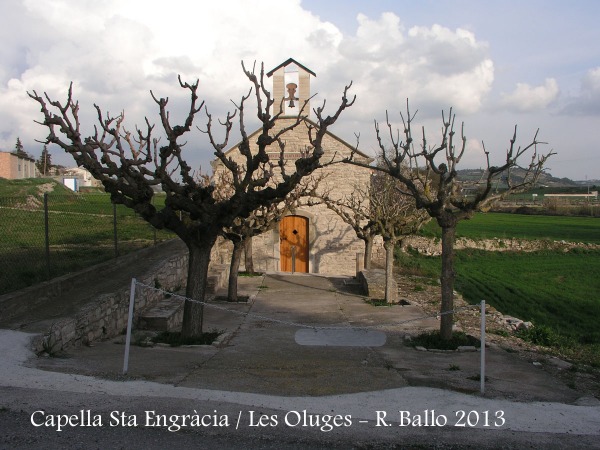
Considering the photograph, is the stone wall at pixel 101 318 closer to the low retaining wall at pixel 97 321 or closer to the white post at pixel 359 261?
the low retaining wall at pixel 97 321

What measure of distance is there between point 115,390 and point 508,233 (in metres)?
38.3

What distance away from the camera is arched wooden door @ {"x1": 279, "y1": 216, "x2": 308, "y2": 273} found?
2491 centimetres

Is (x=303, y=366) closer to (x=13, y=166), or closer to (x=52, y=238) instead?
(x=52, y=238)

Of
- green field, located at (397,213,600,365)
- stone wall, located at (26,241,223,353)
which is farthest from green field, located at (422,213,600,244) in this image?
stone wall, located at (26,241,223,353)

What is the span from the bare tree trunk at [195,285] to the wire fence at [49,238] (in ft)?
9.78

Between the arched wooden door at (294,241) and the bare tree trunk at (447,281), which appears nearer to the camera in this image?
the bare tree trunk at (447,281)

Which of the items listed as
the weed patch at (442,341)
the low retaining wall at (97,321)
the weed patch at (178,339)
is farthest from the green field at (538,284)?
the low retaining wall at (97,321)

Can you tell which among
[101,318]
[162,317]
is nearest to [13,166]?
[162,317]

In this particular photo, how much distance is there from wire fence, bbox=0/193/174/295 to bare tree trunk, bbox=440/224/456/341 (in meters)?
7.30

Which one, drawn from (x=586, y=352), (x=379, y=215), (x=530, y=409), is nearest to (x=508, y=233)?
(x=379, y=215)

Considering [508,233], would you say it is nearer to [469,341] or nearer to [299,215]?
[299,215]

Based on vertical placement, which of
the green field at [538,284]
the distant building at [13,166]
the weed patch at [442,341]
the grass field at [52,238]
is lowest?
the green field at [538,284]

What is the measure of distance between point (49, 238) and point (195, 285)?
12.0 ft

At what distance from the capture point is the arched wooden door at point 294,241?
24906 mm
